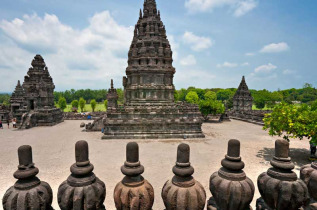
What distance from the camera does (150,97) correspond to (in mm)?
18672

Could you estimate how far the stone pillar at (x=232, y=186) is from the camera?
2.43 m

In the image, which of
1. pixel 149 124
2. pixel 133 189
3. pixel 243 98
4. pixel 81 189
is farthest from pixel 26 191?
pixel 243 98

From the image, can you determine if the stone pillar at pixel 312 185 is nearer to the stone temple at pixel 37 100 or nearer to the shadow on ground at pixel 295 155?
the shadow on ground at pixel 295 155

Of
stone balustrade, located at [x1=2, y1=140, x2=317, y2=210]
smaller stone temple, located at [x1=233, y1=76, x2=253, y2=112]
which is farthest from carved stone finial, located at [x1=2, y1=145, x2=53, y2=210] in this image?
smaller stone temple, located at [x1=233, y1=76, x2=253, y2=112]

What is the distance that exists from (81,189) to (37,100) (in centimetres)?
2651

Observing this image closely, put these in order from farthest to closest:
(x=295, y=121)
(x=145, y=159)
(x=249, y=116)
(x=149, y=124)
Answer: (x=249, y=116)
(x=149, y=124)
(x=145, y=159)
(x=295, y=121)

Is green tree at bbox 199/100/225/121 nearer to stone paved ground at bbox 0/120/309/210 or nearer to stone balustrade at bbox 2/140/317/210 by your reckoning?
stone paved ground at bbox 0/120/309/210

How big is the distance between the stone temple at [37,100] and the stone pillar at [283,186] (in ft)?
83.3

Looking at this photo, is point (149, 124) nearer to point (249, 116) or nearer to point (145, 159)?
point (145, 159)

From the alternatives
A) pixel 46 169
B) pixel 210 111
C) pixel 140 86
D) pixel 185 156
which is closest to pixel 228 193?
pixel 185 156

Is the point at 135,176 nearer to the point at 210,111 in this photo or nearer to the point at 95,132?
the point at 95,132

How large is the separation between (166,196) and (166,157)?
808cm

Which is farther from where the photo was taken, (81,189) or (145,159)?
(145,159)

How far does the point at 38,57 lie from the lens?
25.9 metres
